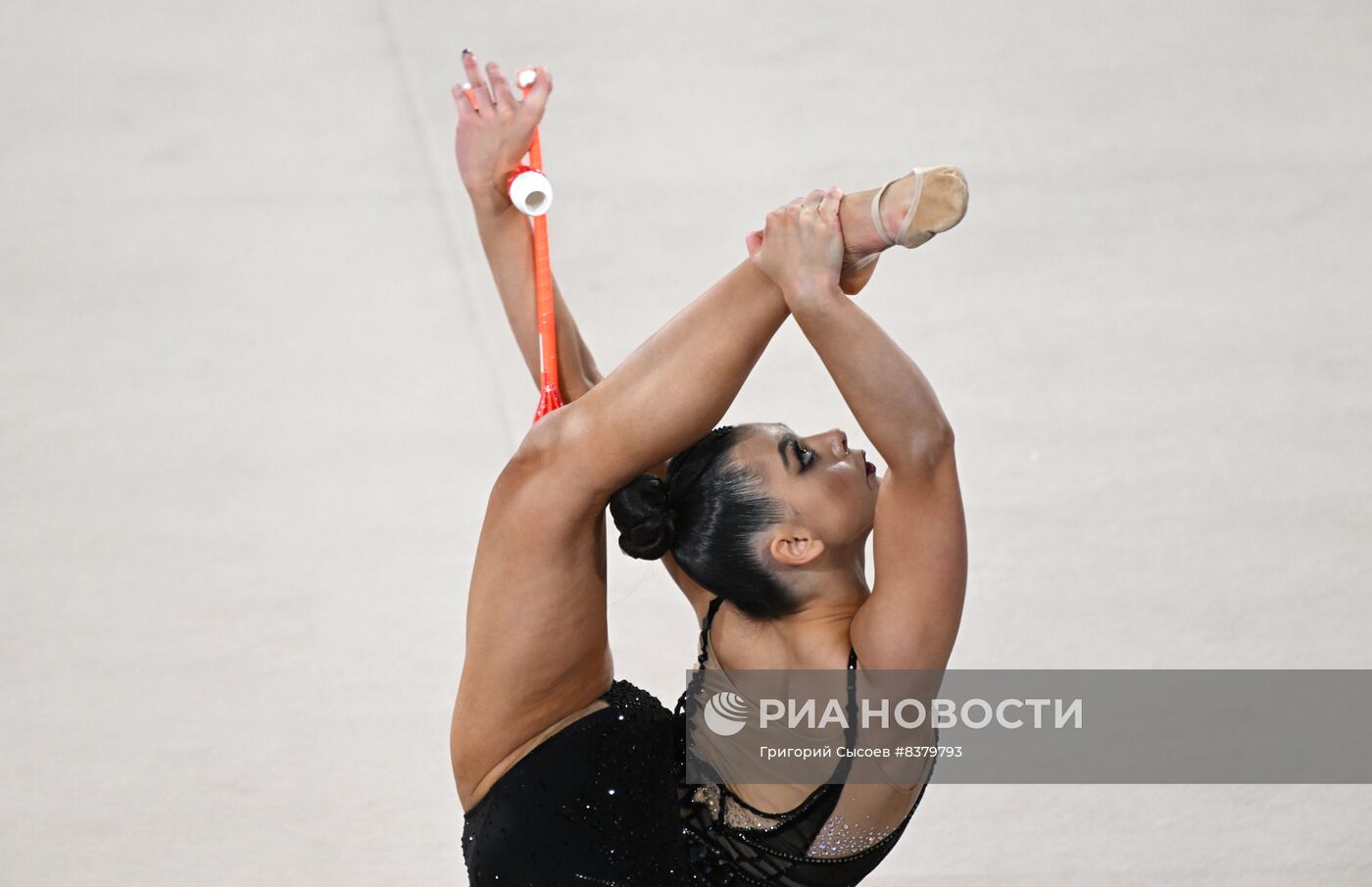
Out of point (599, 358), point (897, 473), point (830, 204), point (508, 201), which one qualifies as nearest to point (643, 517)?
point (897, 473)

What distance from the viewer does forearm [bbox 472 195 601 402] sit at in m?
2.05

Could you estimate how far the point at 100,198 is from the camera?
4.04 meters

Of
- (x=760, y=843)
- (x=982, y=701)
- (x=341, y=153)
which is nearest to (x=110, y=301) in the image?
(x=341, y=153)

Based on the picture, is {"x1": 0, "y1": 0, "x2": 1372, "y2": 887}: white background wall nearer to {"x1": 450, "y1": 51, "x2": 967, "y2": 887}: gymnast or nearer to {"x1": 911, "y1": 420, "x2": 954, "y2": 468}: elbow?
{"x1": 450, "y1": 51, "x2": 967, "y2": 887}: gymnast

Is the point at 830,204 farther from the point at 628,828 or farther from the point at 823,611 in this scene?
the point at 628,828

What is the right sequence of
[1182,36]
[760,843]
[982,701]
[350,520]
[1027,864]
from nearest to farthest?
[760,843] < [1027,864] < [982,701] < [350,520] < [1182,36]

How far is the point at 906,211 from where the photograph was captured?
153 centimetres

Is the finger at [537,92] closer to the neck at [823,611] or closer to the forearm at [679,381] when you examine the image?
the forearm at [679,381]

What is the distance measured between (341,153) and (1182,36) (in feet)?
7.50

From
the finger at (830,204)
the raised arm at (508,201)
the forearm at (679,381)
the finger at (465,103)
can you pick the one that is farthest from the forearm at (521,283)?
the finger at (830,204)

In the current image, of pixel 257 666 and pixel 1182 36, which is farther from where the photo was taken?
pixel 1182 36

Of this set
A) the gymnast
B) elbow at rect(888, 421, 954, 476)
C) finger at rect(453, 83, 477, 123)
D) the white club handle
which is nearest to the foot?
the gymnast

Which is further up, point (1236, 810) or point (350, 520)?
point (350, 520)

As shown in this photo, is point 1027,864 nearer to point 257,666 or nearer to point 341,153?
point 257,666
